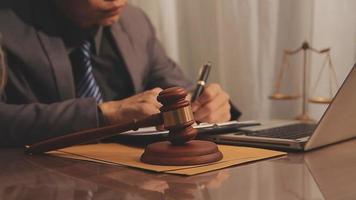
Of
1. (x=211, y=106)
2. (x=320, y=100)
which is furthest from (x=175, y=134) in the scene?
(x=320, y=100)

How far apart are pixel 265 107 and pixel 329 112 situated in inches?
33.5

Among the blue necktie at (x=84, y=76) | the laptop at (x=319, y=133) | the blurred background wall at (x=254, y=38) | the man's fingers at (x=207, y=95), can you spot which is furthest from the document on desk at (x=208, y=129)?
the blurred background wall at (x=254, y=38)

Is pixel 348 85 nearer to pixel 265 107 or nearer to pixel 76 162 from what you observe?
pixel 76 162

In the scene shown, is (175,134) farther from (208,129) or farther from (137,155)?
(208,129)

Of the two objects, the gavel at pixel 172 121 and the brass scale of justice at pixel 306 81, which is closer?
the gavel at pixel 172 121

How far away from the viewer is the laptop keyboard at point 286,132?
91 cm

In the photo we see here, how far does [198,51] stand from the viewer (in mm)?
1718

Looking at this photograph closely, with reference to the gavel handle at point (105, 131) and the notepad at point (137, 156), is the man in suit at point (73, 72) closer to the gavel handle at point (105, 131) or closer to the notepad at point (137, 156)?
the notepad at point (137, 156)

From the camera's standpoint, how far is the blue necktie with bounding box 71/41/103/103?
50.5 inches

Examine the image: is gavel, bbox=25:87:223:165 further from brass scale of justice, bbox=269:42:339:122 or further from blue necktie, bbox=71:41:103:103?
brass scale of justice, bbox=269:42:339:122

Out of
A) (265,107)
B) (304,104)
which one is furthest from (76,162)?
(265,107)

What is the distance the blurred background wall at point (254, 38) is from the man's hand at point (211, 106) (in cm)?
42

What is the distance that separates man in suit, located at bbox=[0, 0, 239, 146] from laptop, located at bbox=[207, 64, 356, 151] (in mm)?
178

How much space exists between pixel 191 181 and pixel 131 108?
1.38 ft
